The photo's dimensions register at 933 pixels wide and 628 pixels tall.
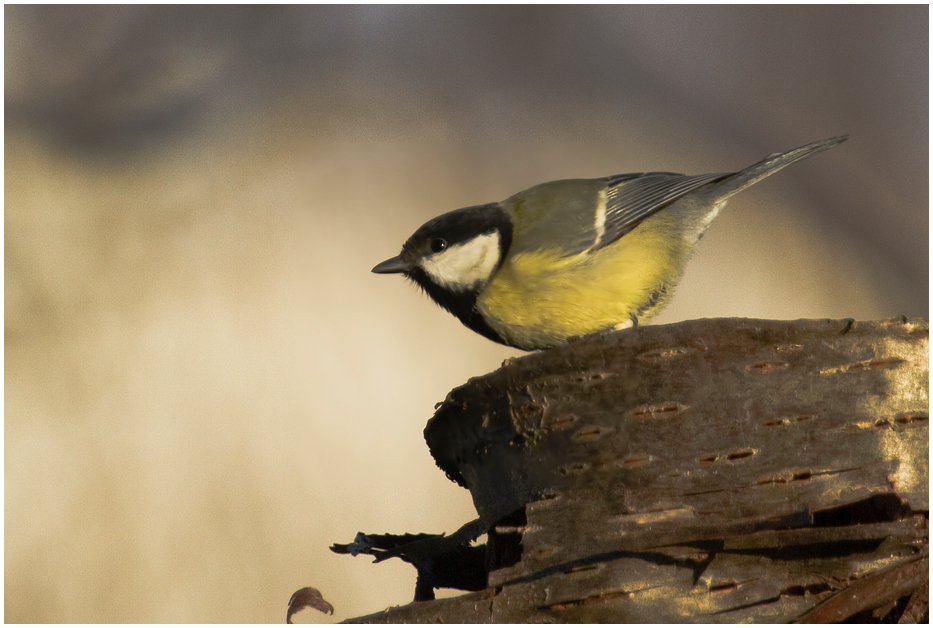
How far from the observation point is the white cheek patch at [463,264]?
63 cm

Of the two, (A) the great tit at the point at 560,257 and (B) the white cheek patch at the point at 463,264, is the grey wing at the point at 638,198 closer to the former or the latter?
(A) the great tit at the point at 560,257

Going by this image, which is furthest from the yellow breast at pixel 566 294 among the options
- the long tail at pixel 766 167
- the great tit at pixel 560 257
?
the long tail at pixel 766 167

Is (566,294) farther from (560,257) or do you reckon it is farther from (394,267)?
(394,267)

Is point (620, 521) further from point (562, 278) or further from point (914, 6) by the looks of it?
point (914, 6)

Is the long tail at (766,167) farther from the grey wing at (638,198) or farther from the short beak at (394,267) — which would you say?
the short beak at (394,267)

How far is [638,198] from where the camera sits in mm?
683

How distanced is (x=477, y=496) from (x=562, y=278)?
0.28 m

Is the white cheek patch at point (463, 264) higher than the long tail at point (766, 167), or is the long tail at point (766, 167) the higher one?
the long tail at point (766, 167)

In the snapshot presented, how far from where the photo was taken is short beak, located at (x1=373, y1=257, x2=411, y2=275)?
64 centimetres

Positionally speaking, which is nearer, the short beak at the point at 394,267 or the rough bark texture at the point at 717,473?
the rough bark texture at the point at 717,473

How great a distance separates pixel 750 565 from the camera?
32 cm

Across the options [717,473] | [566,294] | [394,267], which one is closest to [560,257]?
[566,294]

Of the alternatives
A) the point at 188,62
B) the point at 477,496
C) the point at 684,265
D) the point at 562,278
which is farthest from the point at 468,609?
the point at 188,62

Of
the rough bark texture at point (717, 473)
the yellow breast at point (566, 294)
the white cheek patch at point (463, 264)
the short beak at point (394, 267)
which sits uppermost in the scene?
the short beak at point (394, 267)
